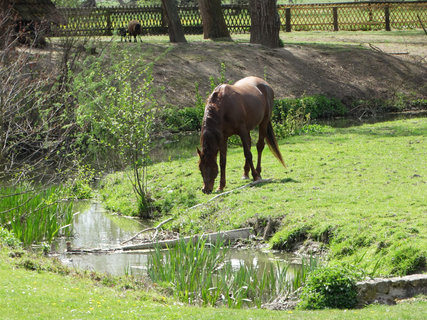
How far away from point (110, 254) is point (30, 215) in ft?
4.89

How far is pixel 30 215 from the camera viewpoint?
11.4 m

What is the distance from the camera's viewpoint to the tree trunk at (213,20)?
35.1 metres

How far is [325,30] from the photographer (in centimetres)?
4488

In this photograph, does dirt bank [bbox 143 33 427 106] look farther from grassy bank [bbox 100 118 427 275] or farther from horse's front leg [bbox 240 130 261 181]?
horse's front leg [bbox 240 130 261 181]

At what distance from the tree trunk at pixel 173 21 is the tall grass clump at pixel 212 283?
2472 cm

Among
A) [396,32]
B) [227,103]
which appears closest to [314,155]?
[227,103]

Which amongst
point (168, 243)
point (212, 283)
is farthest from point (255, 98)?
point (212, 283)

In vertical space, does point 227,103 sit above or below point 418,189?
above

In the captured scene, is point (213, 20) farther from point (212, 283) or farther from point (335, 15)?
point (212, 283)

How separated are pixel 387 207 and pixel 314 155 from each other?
17.6 ft

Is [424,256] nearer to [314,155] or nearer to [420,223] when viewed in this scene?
[420,223]

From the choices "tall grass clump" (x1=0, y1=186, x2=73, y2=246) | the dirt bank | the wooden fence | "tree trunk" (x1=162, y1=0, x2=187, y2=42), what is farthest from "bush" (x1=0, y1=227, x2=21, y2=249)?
the wooden fence

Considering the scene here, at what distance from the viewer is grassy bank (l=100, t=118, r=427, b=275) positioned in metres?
9.62

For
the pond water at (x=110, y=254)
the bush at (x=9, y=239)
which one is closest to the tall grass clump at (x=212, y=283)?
the pond water at (x=110, y=254)
